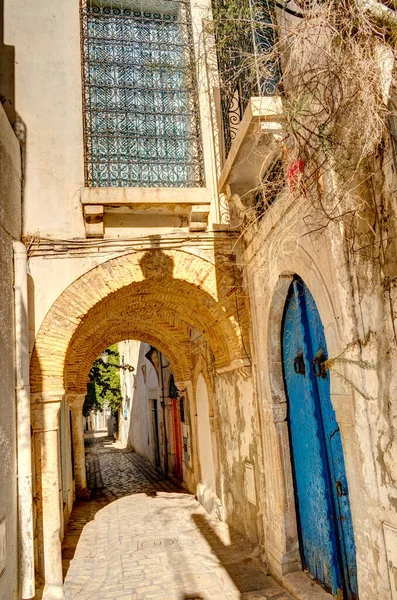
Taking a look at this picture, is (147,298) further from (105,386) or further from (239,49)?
(105,386)

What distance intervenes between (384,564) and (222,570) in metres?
3.24

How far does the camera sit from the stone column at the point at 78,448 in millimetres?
11099

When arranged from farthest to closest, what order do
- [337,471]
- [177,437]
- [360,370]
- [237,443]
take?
1. [177,437]
2. [237,443]
3. [337,471]
4. [360,370]

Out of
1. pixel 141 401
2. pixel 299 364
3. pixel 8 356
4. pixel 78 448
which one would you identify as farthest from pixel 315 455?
pixel 141 401

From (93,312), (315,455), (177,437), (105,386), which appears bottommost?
(177,437)

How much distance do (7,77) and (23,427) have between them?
4311 mm

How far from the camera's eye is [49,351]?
218 inches

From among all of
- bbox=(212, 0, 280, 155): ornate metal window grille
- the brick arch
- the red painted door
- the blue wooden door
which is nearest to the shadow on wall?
the brick arch

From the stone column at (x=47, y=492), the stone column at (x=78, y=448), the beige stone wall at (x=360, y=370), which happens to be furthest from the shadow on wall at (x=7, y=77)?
the stone column at (x=78, y=448)

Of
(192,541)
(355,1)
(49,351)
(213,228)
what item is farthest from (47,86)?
(192,541)

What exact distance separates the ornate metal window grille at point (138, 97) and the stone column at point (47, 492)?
289 centimetres

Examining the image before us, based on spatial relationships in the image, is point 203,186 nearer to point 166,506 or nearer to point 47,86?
point 47,86

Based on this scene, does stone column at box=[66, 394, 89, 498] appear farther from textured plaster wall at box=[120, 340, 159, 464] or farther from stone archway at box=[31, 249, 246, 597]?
stone archway at box=[31, 249, 246, 597]

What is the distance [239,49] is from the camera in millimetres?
4359
